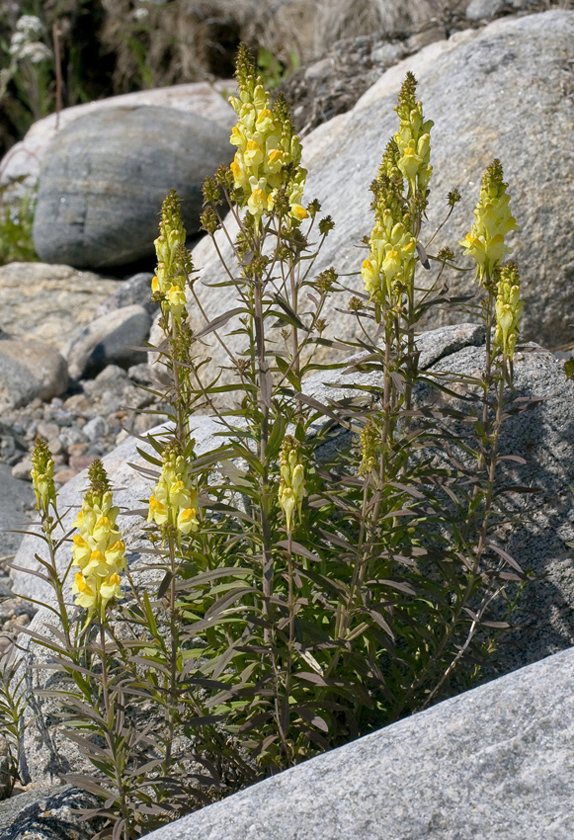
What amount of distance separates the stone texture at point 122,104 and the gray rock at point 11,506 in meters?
5.42

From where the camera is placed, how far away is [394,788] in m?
1.67

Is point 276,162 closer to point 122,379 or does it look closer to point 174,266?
point 174,266

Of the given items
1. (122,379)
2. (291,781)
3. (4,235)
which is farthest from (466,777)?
(4,235)

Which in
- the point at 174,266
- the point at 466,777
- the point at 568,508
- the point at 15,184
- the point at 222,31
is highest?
the point at 222,31

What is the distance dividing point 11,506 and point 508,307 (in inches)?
119

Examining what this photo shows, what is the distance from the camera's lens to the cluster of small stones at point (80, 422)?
5266mm

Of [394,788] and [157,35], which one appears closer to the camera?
[394,788]

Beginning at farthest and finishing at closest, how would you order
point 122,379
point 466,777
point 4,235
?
1. point 4,235
2. point 122,379
3. point 466,777

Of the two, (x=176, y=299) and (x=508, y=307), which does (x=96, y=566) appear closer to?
(x=176, y=299)

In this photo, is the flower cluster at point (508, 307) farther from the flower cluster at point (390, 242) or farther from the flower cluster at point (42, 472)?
the flower cluster at point (42, 472)

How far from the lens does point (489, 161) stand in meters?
4.38

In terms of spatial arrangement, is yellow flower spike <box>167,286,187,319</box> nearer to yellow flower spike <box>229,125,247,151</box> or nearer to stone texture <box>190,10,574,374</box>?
yellow flower spike <box>229,125,247,151</box>

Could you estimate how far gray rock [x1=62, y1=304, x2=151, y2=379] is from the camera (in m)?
6.34

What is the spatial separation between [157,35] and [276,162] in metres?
10.6
